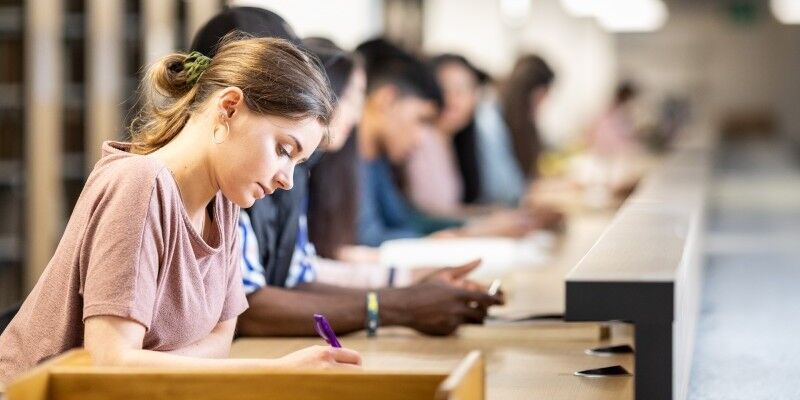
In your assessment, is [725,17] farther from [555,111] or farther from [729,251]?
[729,251]

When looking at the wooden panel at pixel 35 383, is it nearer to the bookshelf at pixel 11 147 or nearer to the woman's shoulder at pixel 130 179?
the woman's shoulder at pixel 130 179

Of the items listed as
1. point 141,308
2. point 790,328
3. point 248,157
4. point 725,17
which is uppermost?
point 725,17

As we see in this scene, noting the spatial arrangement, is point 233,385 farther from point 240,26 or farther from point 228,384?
point 240,26

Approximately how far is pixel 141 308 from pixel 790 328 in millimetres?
2030

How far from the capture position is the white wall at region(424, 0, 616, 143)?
13.1 meters

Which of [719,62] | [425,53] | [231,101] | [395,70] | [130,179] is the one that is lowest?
[130,179]

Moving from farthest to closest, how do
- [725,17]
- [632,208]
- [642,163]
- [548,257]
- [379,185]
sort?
[725,17], [642,163], [379,185], [548,257], [632,208]

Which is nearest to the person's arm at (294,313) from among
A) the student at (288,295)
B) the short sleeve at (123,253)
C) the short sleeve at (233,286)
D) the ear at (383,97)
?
the student at (288,295)

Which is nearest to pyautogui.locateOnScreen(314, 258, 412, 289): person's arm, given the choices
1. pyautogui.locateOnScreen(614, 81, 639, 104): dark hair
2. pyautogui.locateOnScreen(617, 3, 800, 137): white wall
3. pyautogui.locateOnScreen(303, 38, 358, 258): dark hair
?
pyautogui.locateOnScreen(303, 38, 358, 258): dark hair

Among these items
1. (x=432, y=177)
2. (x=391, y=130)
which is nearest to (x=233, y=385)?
(x=391, y=130)

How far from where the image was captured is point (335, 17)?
25.9 ft

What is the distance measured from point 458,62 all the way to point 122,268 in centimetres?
520

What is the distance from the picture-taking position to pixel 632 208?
3.00m

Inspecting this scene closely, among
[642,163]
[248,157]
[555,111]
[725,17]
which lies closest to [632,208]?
[248,157]
